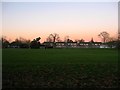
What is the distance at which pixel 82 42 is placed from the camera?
89.8 metres

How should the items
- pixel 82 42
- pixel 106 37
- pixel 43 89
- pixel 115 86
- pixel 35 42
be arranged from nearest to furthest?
pixel 43 89
pixel 115 86
pixel 35 42
pixel 106 37
pixel 82 42

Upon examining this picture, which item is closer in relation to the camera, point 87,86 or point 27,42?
point 87,86

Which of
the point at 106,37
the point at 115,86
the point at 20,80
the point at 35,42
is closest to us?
the point at 115,86

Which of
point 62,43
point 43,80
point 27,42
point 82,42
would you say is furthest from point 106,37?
point 43,80

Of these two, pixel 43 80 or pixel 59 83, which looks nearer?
pixel 59 83

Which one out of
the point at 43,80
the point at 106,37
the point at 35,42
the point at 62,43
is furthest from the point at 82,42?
the point at 43,80

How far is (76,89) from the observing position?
6031 millimetres

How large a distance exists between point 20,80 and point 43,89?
150 cm

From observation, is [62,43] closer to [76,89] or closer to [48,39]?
[48,39]

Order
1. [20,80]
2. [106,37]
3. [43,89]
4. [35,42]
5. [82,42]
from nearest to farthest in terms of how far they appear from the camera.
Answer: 1. [43,89]
2. [20,80]
3. [35,42]
4. [106,37]
5. [82,42]

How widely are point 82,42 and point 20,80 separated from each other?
274 ft

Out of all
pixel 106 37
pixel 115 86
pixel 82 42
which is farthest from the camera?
pixel 82 42

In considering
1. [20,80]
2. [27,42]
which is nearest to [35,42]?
[27,42]

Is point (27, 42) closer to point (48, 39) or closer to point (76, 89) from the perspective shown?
point (48, 39)
